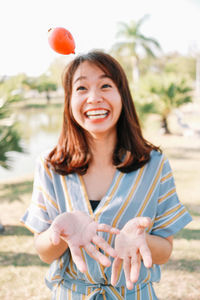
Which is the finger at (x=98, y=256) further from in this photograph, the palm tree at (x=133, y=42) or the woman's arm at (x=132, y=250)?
the palm tree at (x=133, y=42)

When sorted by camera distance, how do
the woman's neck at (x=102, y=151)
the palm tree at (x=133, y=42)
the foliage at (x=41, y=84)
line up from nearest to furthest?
the woman's neck at (x=102, y=151) < the palm tree at (x=133, y=42) < the foliage at (x=41, y=84)

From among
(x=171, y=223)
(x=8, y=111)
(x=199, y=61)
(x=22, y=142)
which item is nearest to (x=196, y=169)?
(x=22, y=142)

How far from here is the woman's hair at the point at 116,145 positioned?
1353mm

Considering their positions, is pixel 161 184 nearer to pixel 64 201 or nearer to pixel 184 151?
pixel 64 201

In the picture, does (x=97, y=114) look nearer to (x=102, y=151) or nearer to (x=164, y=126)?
(x=102, y=151)

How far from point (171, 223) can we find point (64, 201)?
50cm

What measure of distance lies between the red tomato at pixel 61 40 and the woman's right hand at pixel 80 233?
0.68 m

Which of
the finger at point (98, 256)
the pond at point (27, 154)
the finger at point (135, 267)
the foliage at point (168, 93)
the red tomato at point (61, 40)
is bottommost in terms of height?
the pond at point (27, 154)

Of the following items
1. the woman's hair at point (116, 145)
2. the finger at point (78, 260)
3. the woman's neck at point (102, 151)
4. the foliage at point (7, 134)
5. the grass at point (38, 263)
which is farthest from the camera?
the foliage at point (7, 134)

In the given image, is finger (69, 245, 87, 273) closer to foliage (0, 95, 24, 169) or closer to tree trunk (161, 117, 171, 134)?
foliage (0, 95, 24, 169)

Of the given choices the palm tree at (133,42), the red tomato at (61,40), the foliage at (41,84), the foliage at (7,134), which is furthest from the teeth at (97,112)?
the foliage at (41,84)

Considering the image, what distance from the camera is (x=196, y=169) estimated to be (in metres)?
5.97

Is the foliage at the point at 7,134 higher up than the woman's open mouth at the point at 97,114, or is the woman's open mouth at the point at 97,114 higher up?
the woman's open mouth at the point at 97,114

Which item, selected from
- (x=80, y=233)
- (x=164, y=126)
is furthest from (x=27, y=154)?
(x=164, y=126)
